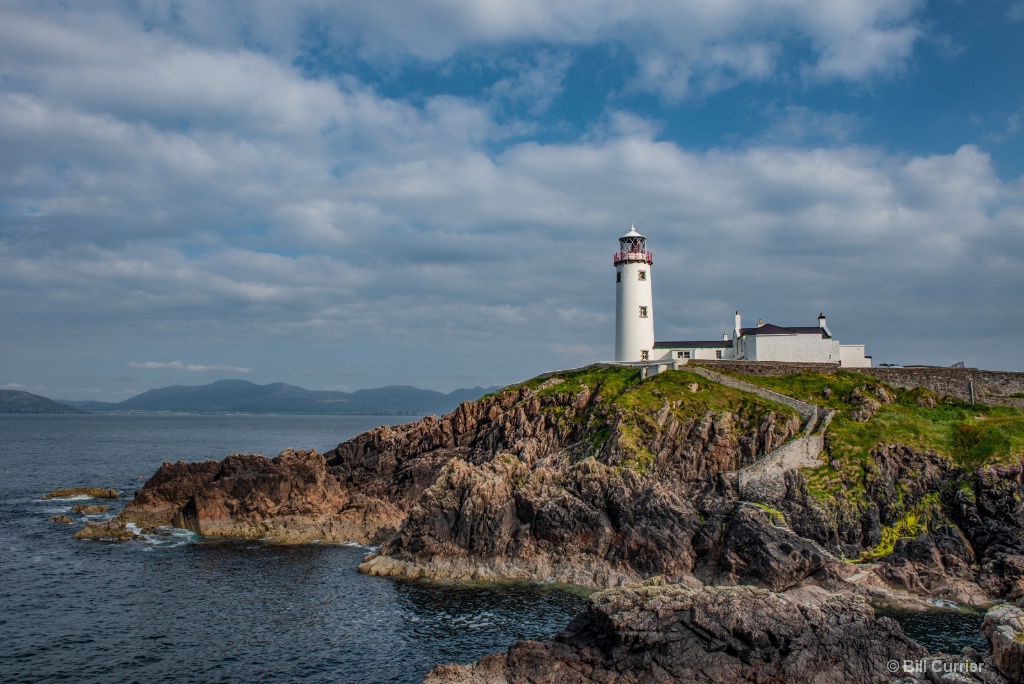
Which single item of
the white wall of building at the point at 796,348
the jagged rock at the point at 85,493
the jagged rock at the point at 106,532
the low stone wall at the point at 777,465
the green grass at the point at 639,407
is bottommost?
the jagged rock at the point at 106,532

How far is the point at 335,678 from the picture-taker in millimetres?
38906

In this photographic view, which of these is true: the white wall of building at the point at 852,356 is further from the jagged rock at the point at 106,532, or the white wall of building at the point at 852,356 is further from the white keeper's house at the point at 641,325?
the jagged rock at the point at 106,532

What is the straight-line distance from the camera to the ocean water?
40.3 m

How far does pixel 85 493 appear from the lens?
97312mm

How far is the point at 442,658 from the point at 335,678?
18.9 ft

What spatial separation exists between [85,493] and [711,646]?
89.6m

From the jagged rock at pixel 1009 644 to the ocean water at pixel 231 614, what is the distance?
2249 centimetres

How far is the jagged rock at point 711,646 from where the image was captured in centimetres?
3447

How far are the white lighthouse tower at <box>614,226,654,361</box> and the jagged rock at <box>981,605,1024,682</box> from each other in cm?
5953

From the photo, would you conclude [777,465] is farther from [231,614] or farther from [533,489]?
[231,614]

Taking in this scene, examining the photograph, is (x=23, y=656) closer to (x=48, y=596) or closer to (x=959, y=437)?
(x=48, y=596)

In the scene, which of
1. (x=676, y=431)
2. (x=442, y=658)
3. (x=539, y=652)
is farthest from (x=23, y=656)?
(x=676, y=431)

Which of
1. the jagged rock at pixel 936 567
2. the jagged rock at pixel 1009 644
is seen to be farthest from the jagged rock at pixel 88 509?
the jagged rock at pixel 1009 644

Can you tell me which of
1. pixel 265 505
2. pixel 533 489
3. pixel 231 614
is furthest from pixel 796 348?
pixel 231 614
